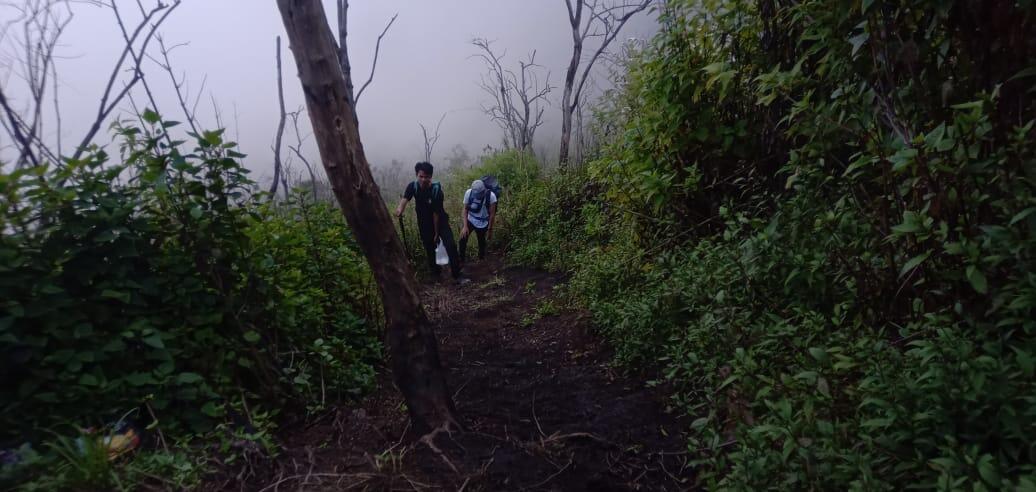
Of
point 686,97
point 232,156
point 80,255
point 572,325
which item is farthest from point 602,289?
point 80,255

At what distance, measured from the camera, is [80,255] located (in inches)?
93.7

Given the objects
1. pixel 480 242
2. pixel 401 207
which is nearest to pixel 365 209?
pixel 401 207

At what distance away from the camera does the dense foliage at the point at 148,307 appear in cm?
220

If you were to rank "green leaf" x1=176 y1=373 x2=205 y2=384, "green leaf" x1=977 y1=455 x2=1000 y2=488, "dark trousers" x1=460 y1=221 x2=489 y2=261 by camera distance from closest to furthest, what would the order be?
"green leaf" x1=977 y1=455 x2=1000 y2=488 < "green leaf" x1=176 y1=373 x2=205 y2=384 < "dark trousers" x1=460 y1=221 x2=489 y2=261

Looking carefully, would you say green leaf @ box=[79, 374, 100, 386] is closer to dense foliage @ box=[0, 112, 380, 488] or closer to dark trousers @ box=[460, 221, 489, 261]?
dense foliage @ box=[0, 112, 380, 488]

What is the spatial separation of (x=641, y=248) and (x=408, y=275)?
2543 mm

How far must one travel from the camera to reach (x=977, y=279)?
5.66 feet

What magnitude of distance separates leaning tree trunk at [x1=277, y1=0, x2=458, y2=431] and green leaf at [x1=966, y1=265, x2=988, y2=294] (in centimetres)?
214

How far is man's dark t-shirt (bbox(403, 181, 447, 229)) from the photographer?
7273 mm

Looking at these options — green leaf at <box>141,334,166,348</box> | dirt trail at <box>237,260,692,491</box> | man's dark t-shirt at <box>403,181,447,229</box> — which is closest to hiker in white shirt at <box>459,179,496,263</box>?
man's dark t-shirt at <box>403,181,447,229</box>

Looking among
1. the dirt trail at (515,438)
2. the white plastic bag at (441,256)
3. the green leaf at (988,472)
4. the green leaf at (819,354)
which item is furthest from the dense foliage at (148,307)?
the white plastic bag at (441,256)

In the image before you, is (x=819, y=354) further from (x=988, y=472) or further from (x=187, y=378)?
(x=187, y=378)

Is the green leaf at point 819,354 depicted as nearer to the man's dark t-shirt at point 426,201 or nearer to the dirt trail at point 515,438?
the dirt trail at point 515,438

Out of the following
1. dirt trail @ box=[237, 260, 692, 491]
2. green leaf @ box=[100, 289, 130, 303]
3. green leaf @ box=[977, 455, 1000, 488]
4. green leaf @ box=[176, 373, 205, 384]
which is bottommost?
dirt trail @ box=[237, 260, 692, 491]
